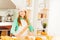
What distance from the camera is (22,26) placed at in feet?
8.10

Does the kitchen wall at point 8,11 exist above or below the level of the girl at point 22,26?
above

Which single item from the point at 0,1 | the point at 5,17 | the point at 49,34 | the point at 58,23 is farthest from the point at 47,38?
the point at 0,1

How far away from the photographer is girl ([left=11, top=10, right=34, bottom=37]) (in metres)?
2.43

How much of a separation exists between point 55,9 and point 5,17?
2.53 feet

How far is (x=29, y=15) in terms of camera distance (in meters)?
2.45

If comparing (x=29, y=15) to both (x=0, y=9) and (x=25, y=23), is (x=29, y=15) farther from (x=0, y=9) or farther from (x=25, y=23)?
(x=0, y=9)

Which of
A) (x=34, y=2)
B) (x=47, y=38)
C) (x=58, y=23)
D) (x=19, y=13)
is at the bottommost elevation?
(x=47, y=38)

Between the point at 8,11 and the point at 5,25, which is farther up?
the point at 8,11

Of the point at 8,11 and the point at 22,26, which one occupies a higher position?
the point at 8,11

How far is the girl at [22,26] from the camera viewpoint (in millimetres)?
2428

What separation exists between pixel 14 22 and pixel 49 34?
0.57 meters

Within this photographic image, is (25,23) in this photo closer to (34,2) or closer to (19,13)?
(19,13)

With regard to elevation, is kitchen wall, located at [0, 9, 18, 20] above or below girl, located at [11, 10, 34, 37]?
above

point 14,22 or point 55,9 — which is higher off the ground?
point 55,9
